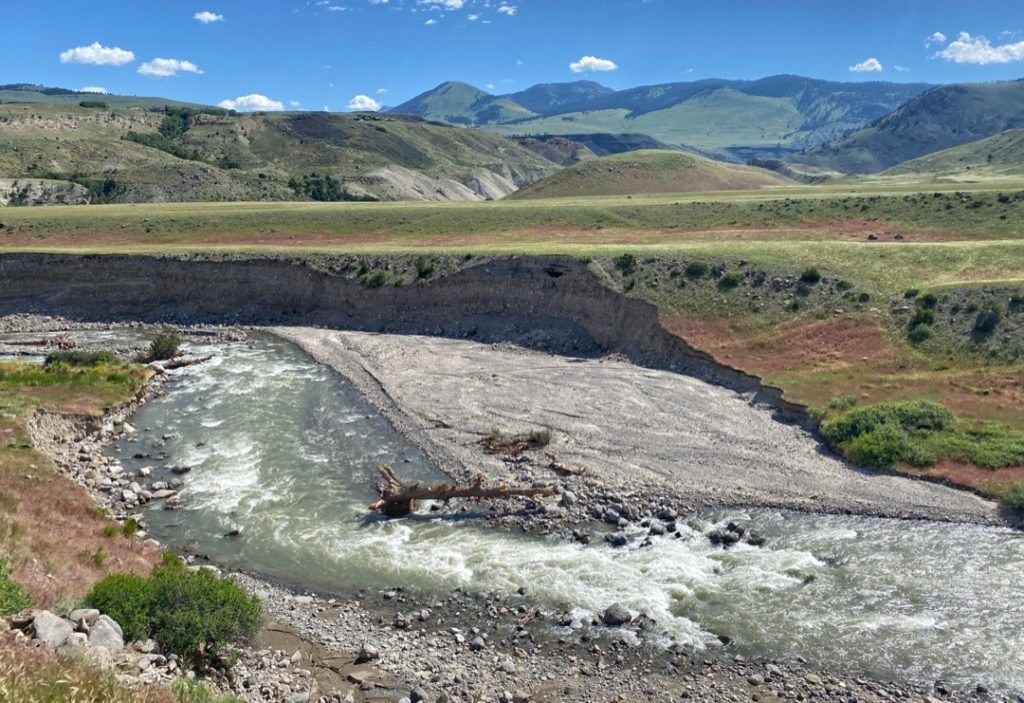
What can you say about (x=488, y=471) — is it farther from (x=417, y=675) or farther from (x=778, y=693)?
(x=778, y=693)

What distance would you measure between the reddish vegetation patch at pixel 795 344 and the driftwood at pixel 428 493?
21.0 m

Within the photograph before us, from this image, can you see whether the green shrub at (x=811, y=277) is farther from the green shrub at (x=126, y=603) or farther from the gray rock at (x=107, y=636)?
the gray rock at (x=107, y=636)

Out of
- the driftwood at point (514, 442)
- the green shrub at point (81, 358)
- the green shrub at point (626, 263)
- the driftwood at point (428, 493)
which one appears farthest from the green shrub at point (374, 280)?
the driftwood at point (428, 493)

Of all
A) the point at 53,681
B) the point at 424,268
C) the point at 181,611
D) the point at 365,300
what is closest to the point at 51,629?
the point at 181,611

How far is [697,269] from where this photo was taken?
54.9 m

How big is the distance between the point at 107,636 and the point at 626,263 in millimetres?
47535

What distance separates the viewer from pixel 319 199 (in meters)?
147

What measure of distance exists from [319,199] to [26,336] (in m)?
92.8

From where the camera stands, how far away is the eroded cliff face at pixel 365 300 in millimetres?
53219

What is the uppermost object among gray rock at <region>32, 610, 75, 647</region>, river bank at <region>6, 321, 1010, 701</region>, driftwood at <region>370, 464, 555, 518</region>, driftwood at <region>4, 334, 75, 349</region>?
driftwood at <region>4, 334, 75, 349</region>

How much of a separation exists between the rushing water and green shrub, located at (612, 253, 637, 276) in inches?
1131

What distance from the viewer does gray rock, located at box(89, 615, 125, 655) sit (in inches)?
567

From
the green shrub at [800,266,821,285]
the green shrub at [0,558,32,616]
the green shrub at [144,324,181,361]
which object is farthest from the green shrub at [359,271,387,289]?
the green shrub at [0,558,32,616]

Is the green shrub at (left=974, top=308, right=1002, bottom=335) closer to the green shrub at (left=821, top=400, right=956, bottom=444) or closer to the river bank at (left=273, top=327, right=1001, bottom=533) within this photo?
the green shrub at (left=821, top=400, right=956, bottom=444)
